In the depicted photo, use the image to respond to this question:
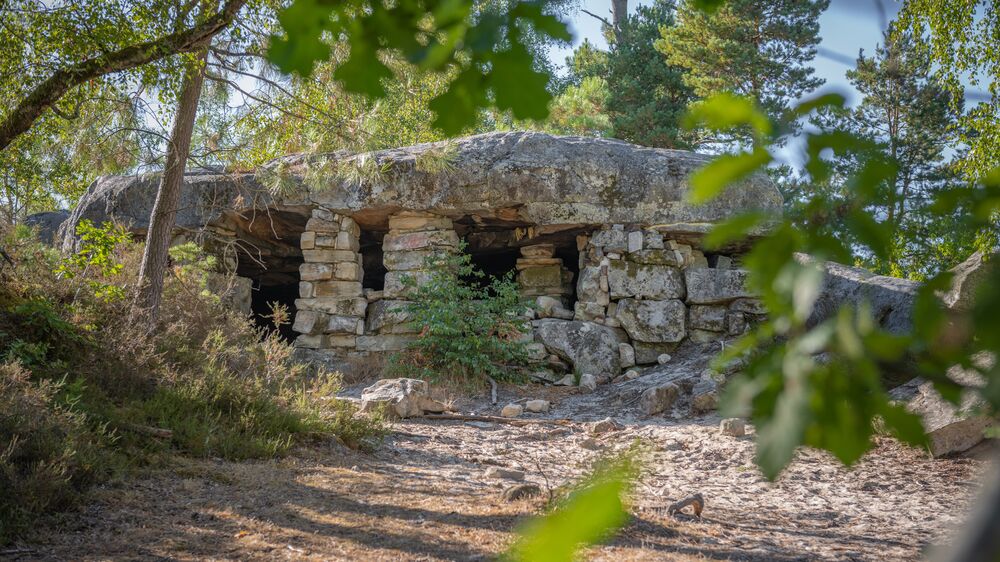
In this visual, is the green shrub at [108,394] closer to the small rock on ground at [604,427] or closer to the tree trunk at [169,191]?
the tree trunk at [169,191]

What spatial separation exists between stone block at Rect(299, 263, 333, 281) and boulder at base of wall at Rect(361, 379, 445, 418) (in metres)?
2.40

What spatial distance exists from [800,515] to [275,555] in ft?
8.28

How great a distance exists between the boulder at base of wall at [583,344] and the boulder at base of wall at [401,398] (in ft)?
6.28

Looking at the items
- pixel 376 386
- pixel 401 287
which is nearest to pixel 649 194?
pixel 401 287

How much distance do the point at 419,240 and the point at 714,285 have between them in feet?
11.1

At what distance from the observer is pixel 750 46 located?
13.5 metres

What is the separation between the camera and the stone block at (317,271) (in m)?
8.16

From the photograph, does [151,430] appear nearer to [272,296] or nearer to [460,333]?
[460,333]

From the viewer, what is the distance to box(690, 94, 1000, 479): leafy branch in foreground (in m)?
0.63

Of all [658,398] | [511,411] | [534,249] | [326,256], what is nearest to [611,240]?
[534,249]

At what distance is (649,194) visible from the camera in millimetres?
7926

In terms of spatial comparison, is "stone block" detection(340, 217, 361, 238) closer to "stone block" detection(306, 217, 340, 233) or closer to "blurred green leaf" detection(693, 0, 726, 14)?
"stone block" detection(306, 217, 340, 233)

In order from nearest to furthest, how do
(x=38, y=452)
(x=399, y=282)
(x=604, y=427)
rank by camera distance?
(x=38, y=452)
(x=604, y=427)
(x=399, y=282)

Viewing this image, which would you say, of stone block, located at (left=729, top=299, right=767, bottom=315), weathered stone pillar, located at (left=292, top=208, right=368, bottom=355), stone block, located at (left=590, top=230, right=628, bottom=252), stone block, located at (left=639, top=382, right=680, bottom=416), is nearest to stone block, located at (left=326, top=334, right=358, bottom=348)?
weathered stone pillar, located at (left=292, top=208, right=368, bottom=355)
